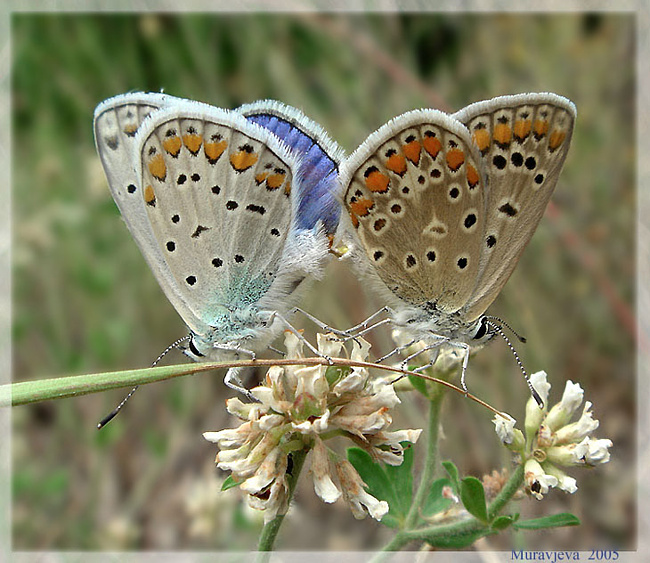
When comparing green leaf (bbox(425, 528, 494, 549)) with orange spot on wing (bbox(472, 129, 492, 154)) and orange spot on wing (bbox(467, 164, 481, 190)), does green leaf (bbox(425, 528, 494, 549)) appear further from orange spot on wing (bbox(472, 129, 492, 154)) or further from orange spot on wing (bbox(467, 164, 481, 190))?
orange spot on wing (bbox(472, 129, 492, 154))

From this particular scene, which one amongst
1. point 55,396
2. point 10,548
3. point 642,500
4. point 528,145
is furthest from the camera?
point 642,500

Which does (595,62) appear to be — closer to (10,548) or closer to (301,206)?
(301,206)

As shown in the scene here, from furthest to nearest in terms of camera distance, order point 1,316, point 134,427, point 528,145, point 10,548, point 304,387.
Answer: point 134,427, point 1,316, point 10,548, point 528,145, point 304,387

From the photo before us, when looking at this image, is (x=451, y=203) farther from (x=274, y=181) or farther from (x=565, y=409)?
(x=565, y=409)

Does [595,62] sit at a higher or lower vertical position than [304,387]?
higher

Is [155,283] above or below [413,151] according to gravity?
below

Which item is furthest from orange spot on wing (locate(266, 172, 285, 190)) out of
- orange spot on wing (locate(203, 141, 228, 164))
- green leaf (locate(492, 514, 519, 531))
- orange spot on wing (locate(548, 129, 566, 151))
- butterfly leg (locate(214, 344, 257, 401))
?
green leaf (locate(492, 514, 519, 531))

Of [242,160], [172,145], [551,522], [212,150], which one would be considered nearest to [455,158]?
[242,160]

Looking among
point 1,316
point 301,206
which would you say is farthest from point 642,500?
point 1,316
